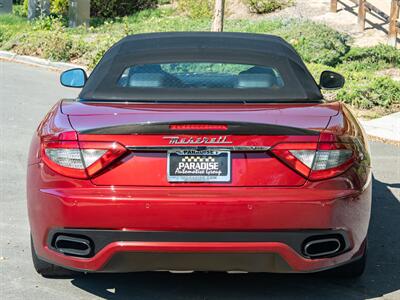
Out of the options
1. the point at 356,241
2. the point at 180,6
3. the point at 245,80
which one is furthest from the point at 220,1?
the point at 356,241

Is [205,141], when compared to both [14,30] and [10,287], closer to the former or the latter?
[10,287]

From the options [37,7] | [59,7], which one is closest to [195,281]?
[37,7]

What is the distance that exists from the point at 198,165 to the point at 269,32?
14.6 m

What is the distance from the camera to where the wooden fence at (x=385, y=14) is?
18.2 m

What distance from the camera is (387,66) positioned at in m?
16.0

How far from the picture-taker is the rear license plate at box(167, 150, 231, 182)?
14.6 ft

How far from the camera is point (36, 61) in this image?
59.0 ft

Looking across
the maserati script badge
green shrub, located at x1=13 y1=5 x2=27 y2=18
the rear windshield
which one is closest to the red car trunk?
the maserati script badge

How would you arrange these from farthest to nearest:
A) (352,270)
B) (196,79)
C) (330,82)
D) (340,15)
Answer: (340,15) < (330,82) < (196,79) < (352,270)

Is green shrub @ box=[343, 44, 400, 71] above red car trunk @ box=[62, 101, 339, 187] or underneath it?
underneath

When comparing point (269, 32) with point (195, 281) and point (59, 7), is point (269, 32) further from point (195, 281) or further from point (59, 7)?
point (195, 281)

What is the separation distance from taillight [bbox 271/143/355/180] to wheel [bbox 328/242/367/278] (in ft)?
2.81

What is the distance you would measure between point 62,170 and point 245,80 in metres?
1.50

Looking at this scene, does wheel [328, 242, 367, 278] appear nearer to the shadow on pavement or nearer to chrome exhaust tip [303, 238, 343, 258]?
the shadow on pavement
